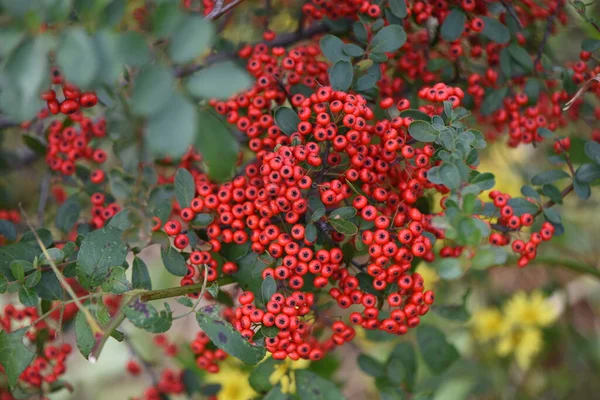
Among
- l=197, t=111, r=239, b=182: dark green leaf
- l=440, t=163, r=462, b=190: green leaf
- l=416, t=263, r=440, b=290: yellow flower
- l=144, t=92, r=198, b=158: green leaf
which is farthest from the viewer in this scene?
l=416, t=263, r=440, b=290: yellow flower

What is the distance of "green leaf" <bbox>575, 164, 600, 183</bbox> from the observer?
4.84ft

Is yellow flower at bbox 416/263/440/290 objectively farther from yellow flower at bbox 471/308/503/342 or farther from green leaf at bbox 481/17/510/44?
green leaf at bbox 481/17/510/44

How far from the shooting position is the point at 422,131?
4.08ft

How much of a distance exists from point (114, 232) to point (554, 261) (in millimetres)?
1293

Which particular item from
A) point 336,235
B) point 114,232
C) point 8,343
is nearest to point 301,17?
point 336,235

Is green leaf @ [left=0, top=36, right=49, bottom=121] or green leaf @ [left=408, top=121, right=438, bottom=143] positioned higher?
green leaf @ [left=0, top=36, right=49, bottom=121]

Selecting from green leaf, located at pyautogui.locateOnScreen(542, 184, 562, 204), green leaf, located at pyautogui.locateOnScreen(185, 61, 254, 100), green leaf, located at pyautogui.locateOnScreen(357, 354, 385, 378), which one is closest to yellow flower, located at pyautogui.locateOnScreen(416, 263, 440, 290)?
green leaf, located at pyautogui.locateOnScreen(357, 354, 385, 378)

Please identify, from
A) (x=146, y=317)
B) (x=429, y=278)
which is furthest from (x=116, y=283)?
(x=429, y=278)

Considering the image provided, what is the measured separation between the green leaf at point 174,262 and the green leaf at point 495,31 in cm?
95

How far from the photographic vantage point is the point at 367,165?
4.31 ft

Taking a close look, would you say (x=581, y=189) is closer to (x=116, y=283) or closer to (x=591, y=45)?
(x=591, y=45)

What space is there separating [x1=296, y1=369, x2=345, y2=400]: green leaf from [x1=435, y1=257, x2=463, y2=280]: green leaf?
51 cm

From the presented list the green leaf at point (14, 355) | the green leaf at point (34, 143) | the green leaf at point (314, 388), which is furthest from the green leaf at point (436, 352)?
the green leaf at point (34, 143)

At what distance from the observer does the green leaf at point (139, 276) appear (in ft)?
4.48
